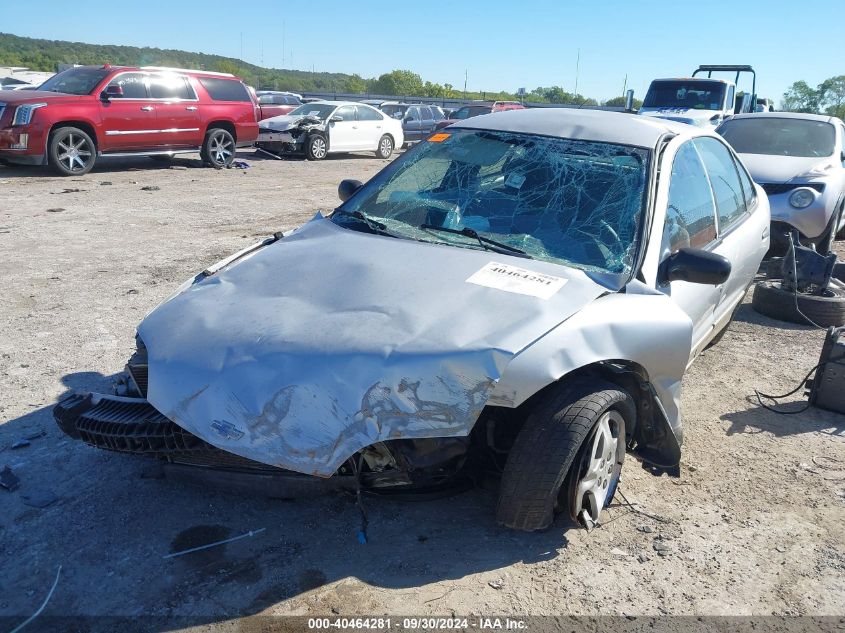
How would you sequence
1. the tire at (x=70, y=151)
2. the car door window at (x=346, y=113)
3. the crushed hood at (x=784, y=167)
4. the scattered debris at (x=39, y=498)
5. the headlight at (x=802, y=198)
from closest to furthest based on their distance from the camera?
the scattered debris at (x=39, y=498), the headlight at (x=802, y=198), the crushed hood at (x=784, y=167), the tire at (x=70, y=151), the car door window at (x=346, y=113)

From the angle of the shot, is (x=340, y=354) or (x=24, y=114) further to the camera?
(x=24, y=114)

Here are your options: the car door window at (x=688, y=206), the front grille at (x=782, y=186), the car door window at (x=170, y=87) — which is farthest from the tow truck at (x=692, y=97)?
the car door window at (x=688, y=206)

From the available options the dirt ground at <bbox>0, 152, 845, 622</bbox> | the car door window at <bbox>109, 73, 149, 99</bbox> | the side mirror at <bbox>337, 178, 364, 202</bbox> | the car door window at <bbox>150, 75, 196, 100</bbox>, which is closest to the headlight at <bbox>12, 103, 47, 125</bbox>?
the car door window at <bbox>109, 73, 149, 99</bbox>

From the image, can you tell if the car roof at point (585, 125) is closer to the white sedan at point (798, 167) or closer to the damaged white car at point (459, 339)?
the damaged white car at point (459, 339)

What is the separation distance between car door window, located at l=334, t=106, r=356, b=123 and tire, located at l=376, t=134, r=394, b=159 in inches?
40.8

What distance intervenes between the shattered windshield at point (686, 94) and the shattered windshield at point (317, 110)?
7310 millimetres

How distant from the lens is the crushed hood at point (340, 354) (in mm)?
2523

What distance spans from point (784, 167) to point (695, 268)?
5875 millimetres

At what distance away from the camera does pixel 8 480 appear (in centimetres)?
322

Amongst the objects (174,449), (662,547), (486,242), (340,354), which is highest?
(486,242)

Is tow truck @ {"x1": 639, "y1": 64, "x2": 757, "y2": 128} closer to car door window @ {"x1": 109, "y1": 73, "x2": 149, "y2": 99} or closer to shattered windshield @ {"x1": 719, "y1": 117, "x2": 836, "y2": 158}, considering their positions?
shattered windshield @ {"x1": 719, "y1": 117, "x2": 836, "y2": 158}

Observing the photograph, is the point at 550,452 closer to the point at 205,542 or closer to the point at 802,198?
the point at 205,542

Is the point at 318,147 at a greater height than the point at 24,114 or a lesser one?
lesser

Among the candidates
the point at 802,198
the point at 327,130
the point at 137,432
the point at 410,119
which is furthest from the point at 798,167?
the point at 410,119
